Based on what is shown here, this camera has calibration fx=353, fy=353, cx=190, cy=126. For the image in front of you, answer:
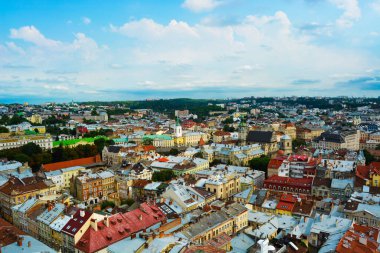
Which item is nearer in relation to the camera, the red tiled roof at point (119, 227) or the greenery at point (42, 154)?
the red tiled roof at point (119, 227)

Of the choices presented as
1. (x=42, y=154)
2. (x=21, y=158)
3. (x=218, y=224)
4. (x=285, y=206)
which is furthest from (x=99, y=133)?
(x=218, y=224)

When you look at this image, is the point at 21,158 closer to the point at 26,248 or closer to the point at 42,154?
the point at 42,154

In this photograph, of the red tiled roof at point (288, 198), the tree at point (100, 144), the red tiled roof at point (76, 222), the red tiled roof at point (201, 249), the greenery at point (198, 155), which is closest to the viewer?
the red tiled roof at point (201, 249)

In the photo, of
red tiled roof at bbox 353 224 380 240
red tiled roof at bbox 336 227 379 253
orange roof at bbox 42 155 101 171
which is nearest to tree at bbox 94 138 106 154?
orange roof at bbox 42 155 101 171

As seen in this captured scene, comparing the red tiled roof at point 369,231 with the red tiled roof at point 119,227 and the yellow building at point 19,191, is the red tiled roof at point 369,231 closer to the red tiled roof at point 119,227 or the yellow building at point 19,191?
the red tiled roof at point 119,227

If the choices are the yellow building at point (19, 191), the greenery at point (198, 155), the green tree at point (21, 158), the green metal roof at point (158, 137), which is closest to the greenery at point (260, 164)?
the greenery at point (198, 155)

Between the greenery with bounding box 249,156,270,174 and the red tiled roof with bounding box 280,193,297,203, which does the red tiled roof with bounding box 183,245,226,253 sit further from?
the greenery with bounding box 249,156,270,174
